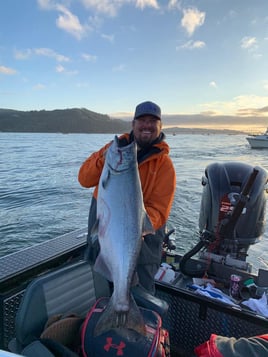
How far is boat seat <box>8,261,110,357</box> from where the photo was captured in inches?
83.7

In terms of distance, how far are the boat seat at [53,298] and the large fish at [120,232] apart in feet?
1.43

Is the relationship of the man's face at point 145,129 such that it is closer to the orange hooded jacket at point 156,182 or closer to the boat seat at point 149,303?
the orange hooded jacket at point 156,182

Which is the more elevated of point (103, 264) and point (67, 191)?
point (103, 264)

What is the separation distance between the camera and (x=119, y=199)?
2111 mm

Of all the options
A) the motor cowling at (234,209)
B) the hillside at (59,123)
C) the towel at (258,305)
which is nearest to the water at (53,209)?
the motor cowling at (234,209)

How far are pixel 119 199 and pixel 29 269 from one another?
166 cm

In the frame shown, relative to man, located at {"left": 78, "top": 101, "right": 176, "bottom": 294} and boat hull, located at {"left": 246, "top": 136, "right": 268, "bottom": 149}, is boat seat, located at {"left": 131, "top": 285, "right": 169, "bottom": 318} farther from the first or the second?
boat hull, located at {"left": 246, "top": 136, "right": 268, "bottom": 149}

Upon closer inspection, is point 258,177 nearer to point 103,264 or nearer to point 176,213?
point 103,264

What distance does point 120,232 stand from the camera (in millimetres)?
2076

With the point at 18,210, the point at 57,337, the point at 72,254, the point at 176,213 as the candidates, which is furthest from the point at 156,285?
the point at 18,210

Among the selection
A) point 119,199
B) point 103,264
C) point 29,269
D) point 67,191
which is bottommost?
point 67,191

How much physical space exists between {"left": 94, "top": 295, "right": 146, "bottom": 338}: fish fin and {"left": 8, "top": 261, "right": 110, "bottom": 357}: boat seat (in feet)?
1.26

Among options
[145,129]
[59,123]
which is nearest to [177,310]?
[145,129]

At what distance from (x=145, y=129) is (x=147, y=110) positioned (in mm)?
181
